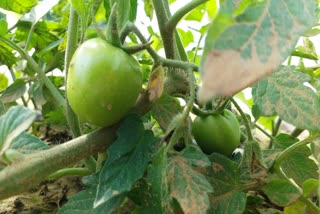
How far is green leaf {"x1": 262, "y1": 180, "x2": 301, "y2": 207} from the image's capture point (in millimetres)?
662

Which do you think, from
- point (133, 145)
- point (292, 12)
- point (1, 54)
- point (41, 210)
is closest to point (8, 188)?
point (133, 145)

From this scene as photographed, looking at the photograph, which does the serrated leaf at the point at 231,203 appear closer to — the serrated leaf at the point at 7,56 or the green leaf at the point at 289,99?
the green leaf at the point at 289,99

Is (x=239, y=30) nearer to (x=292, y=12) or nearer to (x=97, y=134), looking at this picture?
(x=292, y=12)

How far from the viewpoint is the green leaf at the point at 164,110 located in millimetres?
711

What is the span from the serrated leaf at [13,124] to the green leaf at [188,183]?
0.21 metres

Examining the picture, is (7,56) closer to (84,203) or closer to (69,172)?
(69,172)

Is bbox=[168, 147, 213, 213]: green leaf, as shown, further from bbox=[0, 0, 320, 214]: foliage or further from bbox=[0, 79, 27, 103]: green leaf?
bbox=[0, 79, 27, 103]: green leaf

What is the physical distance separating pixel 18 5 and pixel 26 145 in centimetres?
46

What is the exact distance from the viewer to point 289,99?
0.63 meters

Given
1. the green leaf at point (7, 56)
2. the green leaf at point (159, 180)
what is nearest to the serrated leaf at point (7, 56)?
the green leaf at point (7, 56)

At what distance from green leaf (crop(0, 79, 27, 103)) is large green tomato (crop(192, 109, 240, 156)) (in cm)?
44

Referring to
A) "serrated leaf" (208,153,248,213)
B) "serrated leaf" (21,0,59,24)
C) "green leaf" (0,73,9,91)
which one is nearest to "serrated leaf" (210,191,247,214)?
"serrated leaf" (208,153,248,213)

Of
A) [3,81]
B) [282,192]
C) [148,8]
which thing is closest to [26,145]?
[282,192]

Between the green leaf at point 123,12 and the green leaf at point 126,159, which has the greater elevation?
the green leaf at point 123,12
